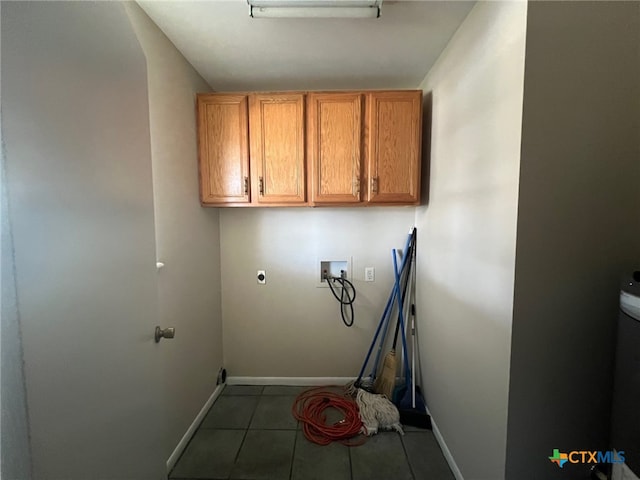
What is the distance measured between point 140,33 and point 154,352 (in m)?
1.49

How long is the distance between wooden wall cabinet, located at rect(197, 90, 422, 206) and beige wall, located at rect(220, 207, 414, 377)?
0.33 m

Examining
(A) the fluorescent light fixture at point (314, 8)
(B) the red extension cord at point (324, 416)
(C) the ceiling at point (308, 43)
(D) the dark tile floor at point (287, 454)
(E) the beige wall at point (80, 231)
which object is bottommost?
(D) the dark tile floor at point (287, 454)

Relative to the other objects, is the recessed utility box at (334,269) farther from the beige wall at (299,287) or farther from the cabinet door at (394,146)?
the cabinet door at (394,146)

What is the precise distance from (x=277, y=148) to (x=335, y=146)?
425 mm

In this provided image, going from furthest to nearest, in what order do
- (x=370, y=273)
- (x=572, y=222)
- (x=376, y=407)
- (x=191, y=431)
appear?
(x=370, y=273)
(x=376, y=407)
(x=191, y=431)
(x=572, y=222)

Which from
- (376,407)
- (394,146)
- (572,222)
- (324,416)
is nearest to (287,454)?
(324,416)

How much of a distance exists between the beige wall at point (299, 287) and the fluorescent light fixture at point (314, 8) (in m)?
1.29

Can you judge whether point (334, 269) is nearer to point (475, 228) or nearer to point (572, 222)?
point (475, 228)

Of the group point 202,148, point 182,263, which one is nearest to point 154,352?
point 182,263

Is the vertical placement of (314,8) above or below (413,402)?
above

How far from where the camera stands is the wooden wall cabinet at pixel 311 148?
1863 mm

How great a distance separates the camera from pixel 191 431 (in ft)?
5.73

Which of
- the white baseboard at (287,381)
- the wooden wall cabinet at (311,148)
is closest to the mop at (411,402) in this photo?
the white baseboard at (287,381)

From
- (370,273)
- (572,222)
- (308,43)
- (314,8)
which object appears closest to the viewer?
(572,222)
